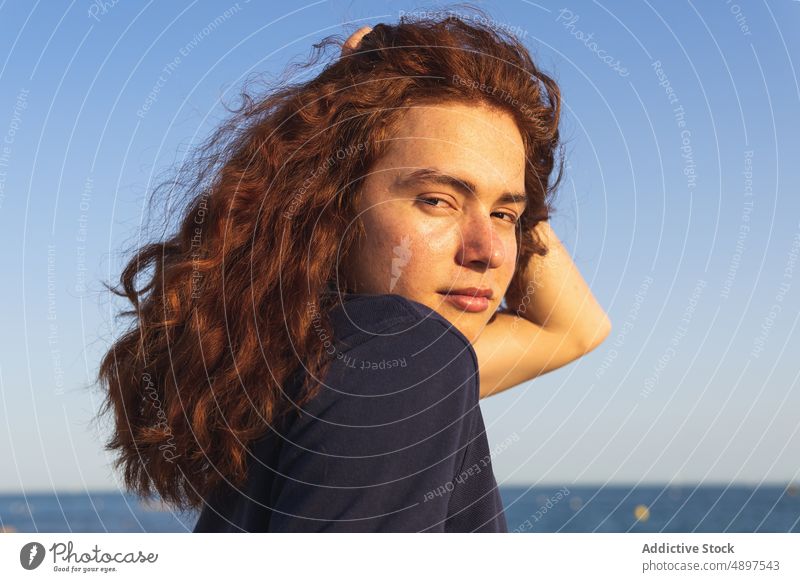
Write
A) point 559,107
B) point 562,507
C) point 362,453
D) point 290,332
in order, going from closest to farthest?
point 362,453 → point 290,332 → point 559,107 → point 562,507

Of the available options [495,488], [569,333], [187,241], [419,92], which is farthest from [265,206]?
[569,333]

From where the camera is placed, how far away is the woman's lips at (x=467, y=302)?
11.0ft

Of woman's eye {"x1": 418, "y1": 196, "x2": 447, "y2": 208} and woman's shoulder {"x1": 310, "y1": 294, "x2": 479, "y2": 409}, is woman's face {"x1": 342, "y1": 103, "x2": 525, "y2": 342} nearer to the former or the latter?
woman's eye {"x1": 418, "y1": 196, "x2": 447, "y2": 208}

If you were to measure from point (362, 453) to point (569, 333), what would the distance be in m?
2.90

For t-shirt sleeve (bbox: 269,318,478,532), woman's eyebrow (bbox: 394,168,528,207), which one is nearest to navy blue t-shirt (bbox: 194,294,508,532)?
t-shirt sleeve (bbox: 269,318,478,532)

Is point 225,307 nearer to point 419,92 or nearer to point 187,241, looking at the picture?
point 187,241

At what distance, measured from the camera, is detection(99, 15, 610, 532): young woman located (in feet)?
8.10

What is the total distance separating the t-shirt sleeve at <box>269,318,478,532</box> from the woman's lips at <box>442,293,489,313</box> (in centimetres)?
78

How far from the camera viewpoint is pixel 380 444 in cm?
242

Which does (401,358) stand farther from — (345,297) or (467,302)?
(467,302)

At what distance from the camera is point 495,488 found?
9.97ft

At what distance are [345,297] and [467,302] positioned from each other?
0.51 meters

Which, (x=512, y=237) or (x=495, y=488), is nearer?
(x=495, y=488)
